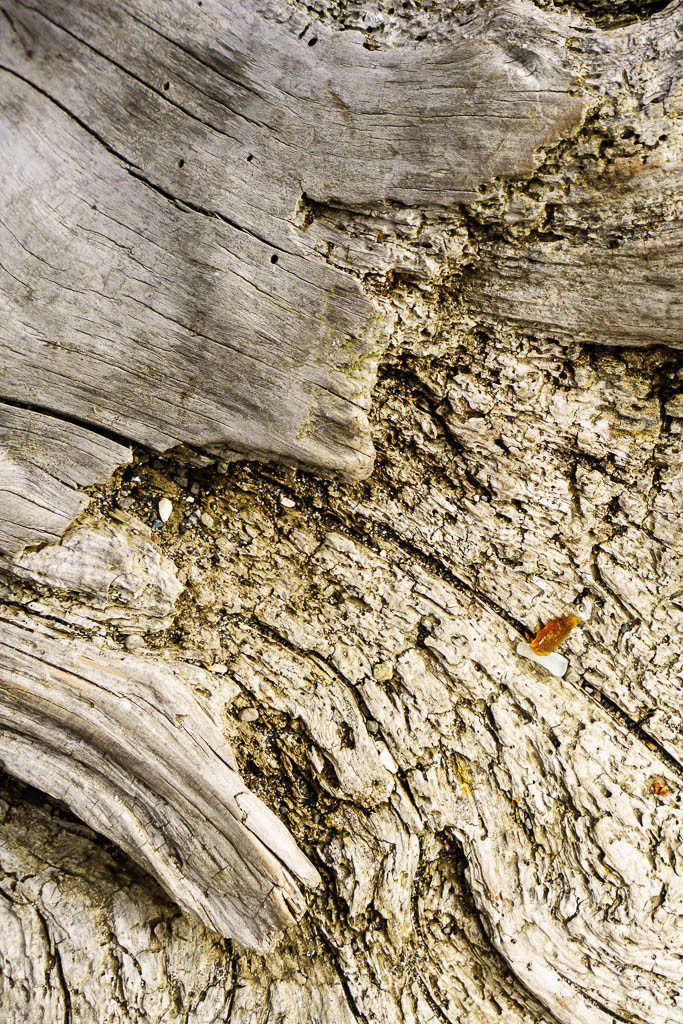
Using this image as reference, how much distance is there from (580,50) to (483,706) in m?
2.34

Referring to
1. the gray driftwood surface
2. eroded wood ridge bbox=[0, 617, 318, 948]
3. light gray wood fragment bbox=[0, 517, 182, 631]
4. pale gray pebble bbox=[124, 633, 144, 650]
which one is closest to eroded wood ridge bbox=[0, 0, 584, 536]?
the gray driftwood surface

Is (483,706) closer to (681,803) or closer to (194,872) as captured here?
(681,803)

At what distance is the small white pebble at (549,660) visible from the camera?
2.52m

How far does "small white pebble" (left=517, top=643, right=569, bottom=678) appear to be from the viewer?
2.52 meters

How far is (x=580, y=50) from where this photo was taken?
2.24 m

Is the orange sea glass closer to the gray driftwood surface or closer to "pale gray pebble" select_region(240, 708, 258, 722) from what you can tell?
the gray driftwood surface

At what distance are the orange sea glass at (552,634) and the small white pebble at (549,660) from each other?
0.02 metres

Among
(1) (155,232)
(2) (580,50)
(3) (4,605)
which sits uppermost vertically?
(2) (580,50)

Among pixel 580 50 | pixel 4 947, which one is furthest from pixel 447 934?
pixel 580 50

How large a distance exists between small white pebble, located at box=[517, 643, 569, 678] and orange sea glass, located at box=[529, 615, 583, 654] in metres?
0.02

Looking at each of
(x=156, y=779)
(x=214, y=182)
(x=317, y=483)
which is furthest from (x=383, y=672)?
(x=214, y=182)

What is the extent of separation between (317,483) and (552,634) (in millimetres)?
1081

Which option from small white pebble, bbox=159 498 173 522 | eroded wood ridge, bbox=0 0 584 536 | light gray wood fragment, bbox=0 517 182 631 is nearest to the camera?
eroded wood ridge, bbox=0 0 584 536

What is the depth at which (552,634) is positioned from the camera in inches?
99.4
